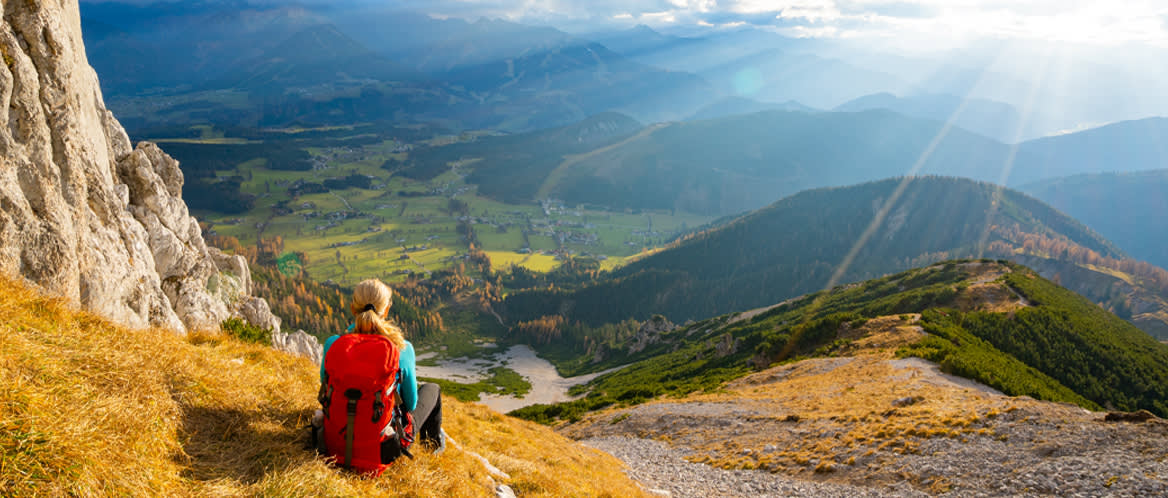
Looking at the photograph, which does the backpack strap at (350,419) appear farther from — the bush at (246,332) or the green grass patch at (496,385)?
the green grass patch at (496,385)

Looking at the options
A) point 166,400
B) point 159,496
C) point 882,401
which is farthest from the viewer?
point 882,401

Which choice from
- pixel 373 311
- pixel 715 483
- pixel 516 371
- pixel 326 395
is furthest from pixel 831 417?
pixel 516 371

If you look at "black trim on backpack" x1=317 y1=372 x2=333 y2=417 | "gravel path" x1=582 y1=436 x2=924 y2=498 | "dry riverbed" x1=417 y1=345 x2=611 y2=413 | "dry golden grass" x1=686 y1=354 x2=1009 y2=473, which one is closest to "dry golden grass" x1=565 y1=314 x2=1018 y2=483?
"dry golden grass" x1=686 y1=354 x2=1009 y2=473

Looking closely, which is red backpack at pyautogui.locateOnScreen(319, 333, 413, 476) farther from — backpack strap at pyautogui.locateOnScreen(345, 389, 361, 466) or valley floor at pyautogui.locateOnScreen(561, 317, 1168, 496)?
valley floor at pyautogui.locateOnScreen(561, 317, 1168, 496)

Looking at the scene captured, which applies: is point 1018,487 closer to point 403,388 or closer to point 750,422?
point 750,422

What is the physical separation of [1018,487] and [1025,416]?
278 inches

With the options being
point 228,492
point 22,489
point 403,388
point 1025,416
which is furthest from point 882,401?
point 22,489

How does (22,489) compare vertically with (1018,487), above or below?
above

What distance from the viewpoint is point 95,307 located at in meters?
14.4

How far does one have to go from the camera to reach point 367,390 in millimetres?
7914

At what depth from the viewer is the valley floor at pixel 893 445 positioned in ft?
58.4

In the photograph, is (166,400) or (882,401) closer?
(166,400)

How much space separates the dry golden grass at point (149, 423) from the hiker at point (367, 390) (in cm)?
38

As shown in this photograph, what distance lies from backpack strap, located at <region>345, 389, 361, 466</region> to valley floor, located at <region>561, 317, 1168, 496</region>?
52.7ft
